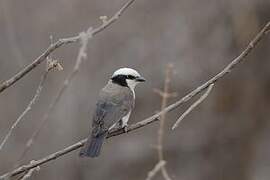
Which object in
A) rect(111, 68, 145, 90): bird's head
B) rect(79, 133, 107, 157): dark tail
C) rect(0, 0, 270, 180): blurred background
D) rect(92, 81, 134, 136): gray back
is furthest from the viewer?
rect(0, 0, 270, 180): blurred background

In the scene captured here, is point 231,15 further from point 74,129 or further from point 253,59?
point 74,129

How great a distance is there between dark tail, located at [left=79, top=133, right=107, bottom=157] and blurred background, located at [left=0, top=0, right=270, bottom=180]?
4403 millimetres

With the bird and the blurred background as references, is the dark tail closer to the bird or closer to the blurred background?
the bird

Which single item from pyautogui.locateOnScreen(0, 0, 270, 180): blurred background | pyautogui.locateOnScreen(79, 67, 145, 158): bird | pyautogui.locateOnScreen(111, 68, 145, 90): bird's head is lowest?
pyautogui.locateOnScreen(79, 67, 145, 158): bird

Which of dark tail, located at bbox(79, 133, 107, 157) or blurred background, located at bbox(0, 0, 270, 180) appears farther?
blurred background, located at bbox(0, 0, 270, 180)

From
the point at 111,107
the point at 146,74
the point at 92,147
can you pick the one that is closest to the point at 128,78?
the point at 111,107

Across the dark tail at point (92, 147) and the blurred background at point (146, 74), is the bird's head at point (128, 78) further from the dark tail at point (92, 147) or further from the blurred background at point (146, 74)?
the blurred background at point (146, 74)

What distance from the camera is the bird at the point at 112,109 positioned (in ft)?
11.1

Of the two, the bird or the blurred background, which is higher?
the blurred background

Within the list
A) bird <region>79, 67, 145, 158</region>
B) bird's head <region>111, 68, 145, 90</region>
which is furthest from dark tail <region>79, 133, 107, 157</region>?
bird's head <region>111, 68, 145, 90</region>

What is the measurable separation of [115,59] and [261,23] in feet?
5.24

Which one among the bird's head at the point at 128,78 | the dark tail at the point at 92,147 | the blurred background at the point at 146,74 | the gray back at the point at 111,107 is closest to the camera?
the dark tail at the point at 92,147

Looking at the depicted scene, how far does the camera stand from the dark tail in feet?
10.8

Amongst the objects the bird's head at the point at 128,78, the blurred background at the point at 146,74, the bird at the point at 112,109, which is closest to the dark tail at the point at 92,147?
the bird at the point at 112,109
